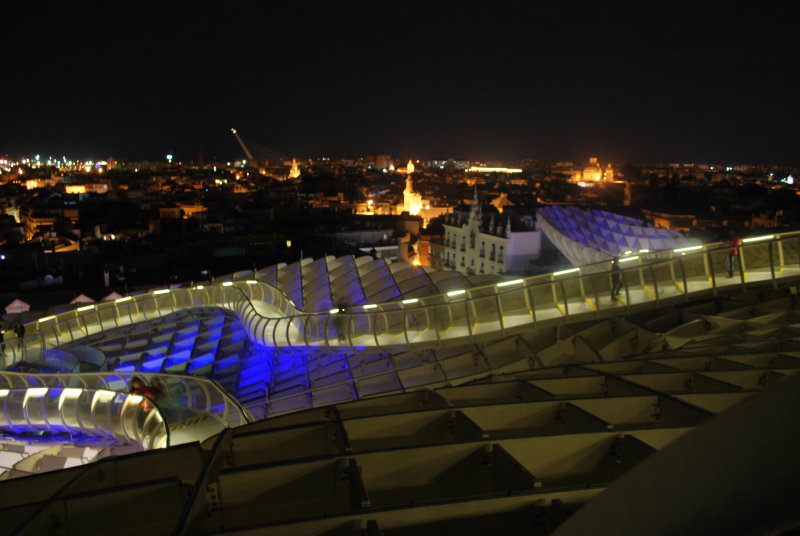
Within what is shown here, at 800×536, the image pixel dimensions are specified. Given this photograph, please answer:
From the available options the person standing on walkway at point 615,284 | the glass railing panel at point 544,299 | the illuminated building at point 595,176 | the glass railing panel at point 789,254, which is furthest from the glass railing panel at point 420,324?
the illuminated building at point 595,176

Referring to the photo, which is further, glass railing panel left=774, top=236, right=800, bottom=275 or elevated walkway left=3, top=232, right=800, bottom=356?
elevated walkway left=3, top=232, right=800, bottom=356

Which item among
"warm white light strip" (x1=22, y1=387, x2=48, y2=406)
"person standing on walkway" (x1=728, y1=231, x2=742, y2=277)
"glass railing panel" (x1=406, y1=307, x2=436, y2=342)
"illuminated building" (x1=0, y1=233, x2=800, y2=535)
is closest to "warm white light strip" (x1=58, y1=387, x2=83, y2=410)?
"illuminated building" (x1=0, y1=233, x2=800, y2=535)

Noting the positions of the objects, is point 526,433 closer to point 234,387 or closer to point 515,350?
point 515,350

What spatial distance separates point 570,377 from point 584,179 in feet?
500

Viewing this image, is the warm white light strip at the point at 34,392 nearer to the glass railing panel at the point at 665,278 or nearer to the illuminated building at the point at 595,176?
the glass railing panel at the point at 665,278

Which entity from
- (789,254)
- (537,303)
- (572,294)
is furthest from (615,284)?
(789,254)

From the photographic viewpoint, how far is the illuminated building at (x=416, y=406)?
346 cm

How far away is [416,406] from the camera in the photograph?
6152 millimetres

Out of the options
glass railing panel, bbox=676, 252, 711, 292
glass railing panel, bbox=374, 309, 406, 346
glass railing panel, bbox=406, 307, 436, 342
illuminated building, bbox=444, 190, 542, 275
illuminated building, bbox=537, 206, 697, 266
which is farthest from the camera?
illuminated building, bbox=444, 190, 542, 275

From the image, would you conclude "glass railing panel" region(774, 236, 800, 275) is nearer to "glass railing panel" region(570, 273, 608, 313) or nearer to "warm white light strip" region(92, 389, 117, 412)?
"glass railing panel" region(570, 273, 608, 313)

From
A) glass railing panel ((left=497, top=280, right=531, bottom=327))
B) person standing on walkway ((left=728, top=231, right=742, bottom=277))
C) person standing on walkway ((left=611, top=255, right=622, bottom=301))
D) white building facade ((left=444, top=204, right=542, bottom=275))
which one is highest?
person standing on walkway ((left=728, top=231, right=742, bottom=277))

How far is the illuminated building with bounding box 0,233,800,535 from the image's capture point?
346 centimetres

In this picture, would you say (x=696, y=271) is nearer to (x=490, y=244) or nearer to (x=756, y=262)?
(x=756, y=262)

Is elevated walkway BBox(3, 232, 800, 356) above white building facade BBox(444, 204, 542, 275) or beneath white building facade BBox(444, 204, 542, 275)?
above
